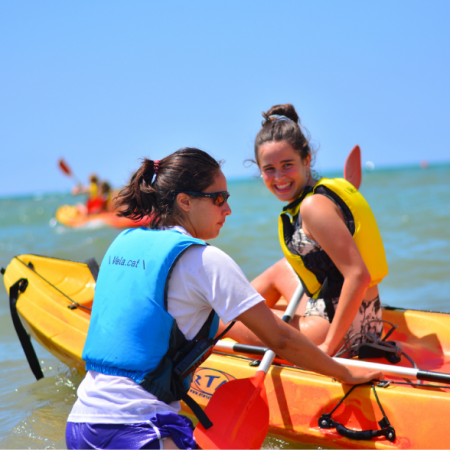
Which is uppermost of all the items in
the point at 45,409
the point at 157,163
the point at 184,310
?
the point at 157,163

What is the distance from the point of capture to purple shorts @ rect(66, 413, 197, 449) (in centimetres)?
140

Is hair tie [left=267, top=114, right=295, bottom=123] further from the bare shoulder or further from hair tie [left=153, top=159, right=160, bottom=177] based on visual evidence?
hair tie [left=153, top=159, right=160, bottom=177]

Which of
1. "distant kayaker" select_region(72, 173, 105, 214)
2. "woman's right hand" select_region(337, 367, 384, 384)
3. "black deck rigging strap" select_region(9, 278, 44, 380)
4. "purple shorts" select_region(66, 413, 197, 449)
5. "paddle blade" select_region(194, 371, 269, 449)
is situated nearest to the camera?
"purple shorts" select_region(66, 413, 197, 449)

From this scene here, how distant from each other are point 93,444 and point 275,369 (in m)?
1.30

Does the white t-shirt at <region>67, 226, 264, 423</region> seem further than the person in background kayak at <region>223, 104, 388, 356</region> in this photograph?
No

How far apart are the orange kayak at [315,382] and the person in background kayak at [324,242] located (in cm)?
23

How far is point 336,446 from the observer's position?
91.0 inches

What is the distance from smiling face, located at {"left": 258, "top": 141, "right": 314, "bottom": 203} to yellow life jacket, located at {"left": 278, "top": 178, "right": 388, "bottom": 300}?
7cm

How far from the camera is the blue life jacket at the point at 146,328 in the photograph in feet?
4.80

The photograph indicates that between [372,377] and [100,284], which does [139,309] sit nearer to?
[100,284]

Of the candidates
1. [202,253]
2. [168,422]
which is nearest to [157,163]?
[202,253]

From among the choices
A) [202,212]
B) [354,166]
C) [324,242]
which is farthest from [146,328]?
[354,166]

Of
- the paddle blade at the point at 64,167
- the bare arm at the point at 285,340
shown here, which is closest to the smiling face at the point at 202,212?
the bare arm at the point at 285,340

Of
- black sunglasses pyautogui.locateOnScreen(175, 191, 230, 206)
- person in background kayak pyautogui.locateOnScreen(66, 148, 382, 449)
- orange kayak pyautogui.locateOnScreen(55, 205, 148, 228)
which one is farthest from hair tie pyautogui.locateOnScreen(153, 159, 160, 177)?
orange kayak pyautogui.locateOnScreen(55, 205, 148, 228)
